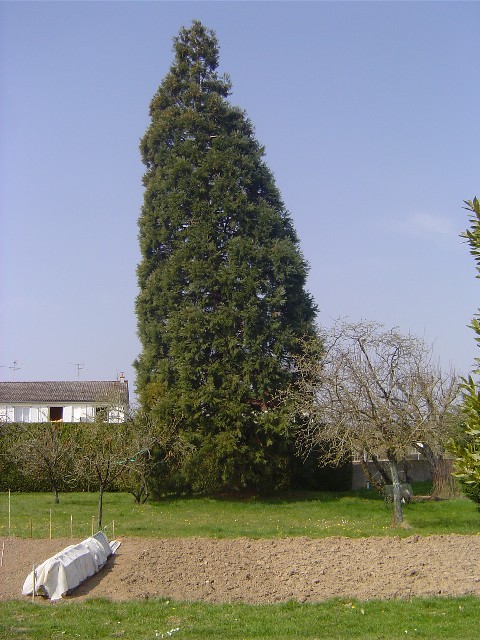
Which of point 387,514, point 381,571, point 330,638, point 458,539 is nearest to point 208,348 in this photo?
point 387,514

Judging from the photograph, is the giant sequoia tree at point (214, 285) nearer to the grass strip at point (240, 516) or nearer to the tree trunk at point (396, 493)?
the grass strip at point (240, 516)

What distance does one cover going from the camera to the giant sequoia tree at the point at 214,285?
83.5 ft

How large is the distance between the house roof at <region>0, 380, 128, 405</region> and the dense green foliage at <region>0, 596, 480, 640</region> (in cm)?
3315

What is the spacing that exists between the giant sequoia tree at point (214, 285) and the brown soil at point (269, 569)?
420 inches

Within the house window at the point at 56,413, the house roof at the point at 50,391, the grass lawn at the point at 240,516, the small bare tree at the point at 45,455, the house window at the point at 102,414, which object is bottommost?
the grass lawn at the point at 240,516

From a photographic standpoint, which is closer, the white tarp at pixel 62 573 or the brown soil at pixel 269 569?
the white tarp at pixel 62 573

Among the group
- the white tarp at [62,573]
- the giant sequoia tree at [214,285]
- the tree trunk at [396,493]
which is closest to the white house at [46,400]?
the giant sequoia tree at [214,285]

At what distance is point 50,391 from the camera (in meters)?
44.4

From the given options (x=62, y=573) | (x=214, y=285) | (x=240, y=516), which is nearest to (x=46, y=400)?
(x=214, y=285)

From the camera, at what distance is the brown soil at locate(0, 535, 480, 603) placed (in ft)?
34.8

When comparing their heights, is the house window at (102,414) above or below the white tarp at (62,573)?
above

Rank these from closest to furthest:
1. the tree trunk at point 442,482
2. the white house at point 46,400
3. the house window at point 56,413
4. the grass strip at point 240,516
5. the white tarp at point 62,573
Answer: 1. the white tarp at point 62,573
2. the grass strip at point 240,516
3. the tree trunk at point 442,482
4. the white house at point 46,400
5. the house window at point 56,413

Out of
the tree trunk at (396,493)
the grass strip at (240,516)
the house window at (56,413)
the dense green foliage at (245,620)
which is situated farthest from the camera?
the house window at (56,413)

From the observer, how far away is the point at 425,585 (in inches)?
428
